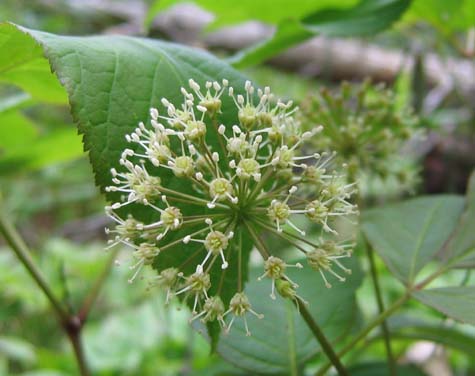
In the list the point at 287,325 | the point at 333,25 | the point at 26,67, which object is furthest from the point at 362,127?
the point at 26,67

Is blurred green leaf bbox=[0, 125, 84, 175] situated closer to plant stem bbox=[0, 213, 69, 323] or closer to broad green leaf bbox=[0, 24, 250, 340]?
plant stem bbox=[0, 213, 69, 323]

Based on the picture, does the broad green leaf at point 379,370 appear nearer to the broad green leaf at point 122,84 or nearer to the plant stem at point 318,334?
the plant stem at point 318,334

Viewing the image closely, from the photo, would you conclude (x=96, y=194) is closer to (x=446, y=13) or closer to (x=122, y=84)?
(x=446, y=13)

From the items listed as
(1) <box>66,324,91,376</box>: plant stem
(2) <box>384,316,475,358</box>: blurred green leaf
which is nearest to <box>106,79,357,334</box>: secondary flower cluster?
(2) <box>384,316,475,358</box>: blurred green leaf

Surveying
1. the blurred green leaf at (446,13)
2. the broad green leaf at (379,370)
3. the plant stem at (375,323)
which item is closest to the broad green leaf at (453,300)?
the plant stem at (375,323)

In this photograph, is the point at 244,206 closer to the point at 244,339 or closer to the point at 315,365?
the point at 244,339

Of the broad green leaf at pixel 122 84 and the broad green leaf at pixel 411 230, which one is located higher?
the broad green leaf at pixel 122 84

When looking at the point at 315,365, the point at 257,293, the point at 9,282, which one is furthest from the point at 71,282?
the point at 257,293

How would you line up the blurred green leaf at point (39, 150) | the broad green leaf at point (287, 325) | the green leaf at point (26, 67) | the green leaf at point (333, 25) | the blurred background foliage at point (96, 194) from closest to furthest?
the green leaf at point (26, 67), the broad green leaf at point (287, 325), the green leaf at point (333, 25), the blurred background foliage at point (96, 194), the blurred green leaf at point (39, 150)
